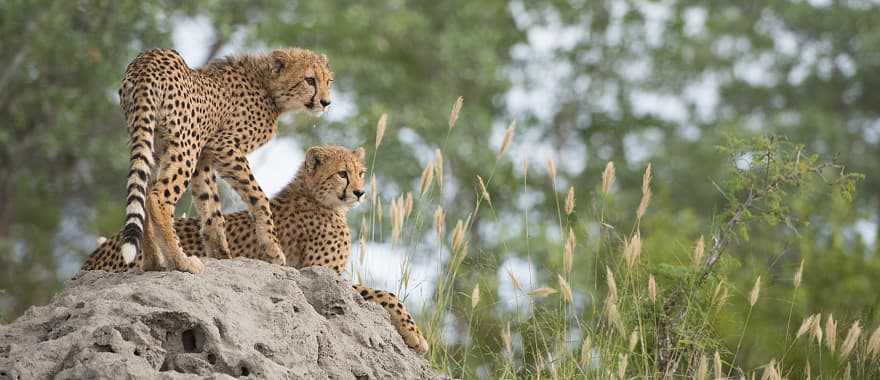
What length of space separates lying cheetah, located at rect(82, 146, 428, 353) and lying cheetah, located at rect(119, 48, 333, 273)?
219mm

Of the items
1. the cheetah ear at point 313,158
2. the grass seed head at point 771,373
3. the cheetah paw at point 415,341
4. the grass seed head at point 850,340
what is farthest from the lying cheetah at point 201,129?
the grass seed head at point 850,340

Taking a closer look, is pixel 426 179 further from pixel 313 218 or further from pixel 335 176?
pixel 313 218

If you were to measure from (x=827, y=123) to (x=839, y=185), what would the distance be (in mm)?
16748

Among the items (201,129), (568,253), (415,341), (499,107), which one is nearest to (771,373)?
(568,253)

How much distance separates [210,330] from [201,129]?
1438 mm

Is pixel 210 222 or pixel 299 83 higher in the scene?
pixel 299 83

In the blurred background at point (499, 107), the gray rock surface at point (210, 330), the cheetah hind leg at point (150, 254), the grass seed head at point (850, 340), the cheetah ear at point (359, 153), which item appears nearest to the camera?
the gray rock surface at point (210, 330)

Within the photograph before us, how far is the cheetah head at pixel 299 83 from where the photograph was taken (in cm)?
659

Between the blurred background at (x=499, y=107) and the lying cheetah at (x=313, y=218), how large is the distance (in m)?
1.95

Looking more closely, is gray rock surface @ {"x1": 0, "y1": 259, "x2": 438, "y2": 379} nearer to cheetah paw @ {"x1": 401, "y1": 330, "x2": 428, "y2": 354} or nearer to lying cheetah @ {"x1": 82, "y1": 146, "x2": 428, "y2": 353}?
cheetah paw @ {"x1": 401, "y1": 330, "x2": 428, "y2": 354}

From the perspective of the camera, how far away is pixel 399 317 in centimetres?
615

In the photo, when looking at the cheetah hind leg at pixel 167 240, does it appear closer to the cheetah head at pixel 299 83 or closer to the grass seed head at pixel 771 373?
the cheetah head at pixel 299 83

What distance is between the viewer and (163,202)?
18.8ft

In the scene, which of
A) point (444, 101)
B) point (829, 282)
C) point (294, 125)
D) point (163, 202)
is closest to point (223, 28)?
point (294, 125)
